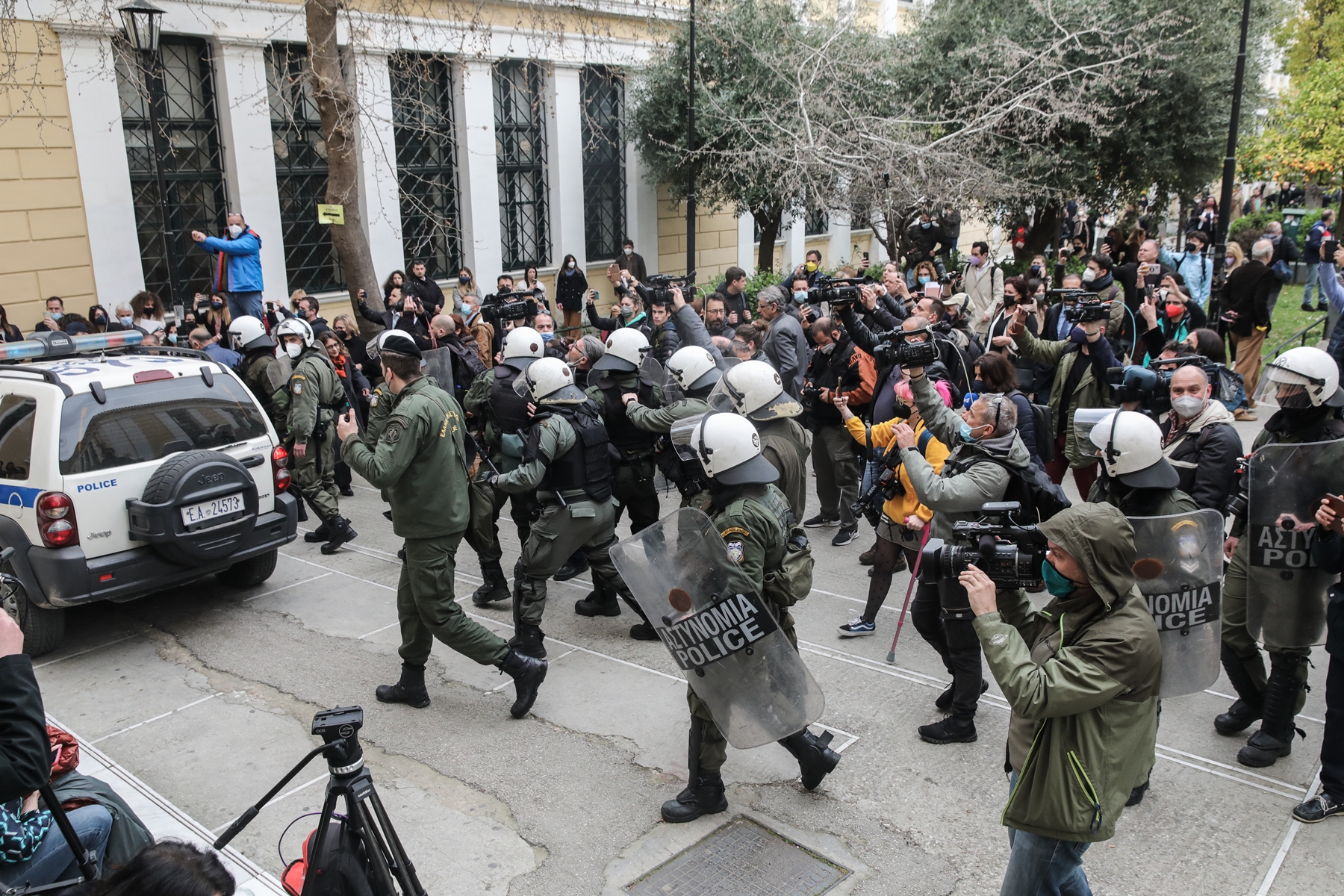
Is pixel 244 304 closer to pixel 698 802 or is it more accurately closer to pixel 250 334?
pixel 250 334

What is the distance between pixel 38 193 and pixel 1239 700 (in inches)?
545

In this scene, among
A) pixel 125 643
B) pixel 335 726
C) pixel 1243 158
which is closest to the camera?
pixel 335 726

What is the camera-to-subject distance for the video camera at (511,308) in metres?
8.77

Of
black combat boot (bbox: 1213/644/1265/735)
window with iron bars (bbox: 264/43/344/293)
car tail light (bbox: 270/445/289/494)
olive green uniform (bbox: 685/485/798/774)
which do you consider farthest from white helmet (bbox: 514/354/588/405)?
window with iron bars (bbox: 264/43/344/293)

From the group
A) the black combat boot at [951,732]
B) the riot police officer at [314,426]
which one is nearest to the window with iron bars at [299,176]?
the riot police officer at [314,426]

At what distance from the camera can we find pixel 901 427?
4988 millimetres

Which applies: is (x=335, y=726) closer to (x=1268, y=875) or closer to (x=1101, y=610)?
(x=1101, y=610)

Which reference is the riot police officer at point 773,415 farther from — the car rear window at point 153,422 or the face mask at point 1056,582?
the car rear window at point 153,422

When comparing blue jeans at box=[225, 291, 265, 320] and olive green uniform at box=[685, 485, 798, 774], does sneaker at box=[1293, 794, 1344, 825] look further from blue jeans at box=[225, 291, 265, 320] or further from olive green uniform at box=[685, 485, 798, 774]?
blue jeans at box=[225, 291, 265, 320]

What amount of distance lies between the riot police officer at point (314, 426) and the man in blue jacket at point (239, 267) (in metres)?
5.07

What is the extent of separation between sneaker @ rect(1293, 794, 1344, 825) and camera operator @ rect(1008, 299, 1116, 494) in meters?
3.17

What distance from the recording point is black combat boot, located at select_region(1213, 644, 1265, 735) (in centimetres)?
493

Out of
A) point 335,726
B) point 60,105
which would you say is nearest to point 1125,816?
point 335,726

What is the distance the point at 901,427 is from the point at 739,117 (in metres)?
13.2
